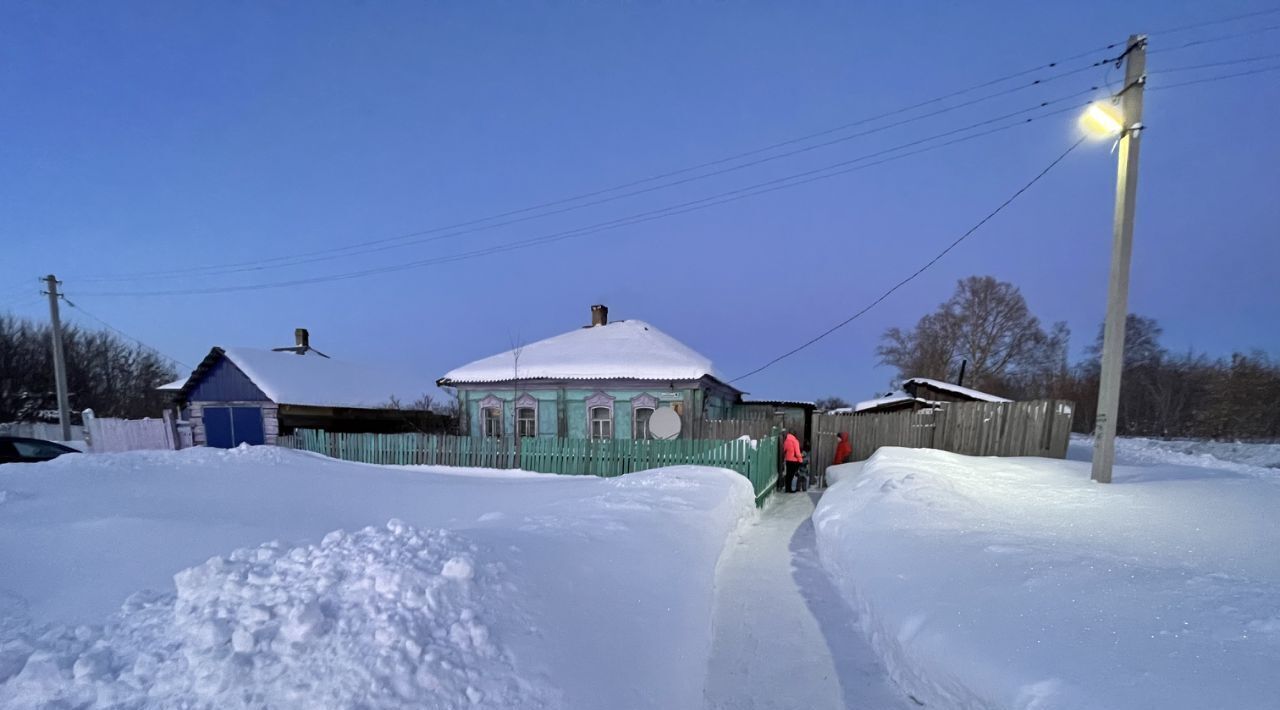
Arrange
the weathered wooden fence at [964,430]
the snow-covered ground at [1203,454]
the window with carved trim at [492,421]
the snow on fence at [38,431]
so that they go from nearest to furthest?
the weathered wooden fence at [964,430] < the snow-covered ground at [1203,454] < the window with carved trim at [492,421] < the snow on fence at [38,431]

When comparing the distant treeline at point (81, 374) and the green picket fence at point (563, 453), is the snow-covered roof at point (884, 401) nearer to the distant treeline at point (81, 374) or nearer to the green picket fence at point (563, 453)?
the green picket fence at point (563, 453)

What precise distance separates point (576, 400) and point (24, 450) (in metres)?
14.7

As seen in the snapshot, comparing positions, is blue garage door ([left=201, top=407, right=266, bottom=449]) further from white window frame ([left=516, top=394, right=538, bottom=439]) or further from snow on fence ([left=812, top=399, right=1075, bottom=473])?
snow on fence ([left=812, top=399, right=1075, bottom=473])

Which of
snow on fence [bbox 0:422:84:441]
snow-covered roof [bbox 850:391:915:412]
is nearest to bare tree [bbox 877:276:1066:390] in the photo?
snow-covered roof [bbox 850:391:915:412]

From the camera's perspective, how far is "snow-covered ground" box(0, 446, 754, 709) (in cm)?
247

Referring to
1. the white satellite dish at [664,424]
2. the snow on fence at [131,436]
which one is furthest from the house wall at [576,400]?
the snow on fence at [131,436]

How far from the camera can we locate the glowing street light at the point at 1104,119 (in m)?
7.54

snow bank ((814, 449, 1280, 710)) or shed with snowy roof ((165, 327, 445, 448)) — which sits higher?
shed with snowy roof ((165, 327, 445, 448))

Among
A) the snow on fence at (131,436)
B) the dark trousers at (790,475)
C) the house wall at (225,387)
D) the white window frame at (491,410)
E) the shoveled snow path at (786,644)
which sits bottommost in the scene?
the shoveled snow path at (786,644)

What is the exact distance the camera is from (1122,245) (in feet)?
24.9

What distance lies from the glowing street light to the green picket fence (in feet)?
25.3

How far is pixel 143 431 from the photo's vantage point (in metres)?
22.2

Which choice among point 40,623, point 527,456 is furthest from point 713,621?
point 527,456

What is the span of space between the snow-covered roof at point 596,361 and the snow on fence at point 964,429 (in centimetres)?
476
